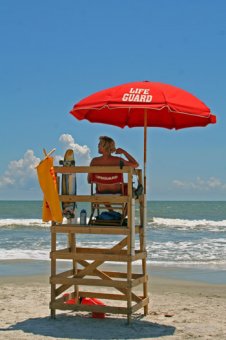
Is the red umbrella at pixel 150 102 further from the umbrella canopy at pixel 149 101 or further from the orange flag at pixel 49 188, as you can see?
the orange flag at pixel 49 188

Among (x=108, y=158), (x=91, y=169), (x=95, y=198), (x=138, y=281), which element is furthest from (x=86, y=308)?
(x=108, y=158)

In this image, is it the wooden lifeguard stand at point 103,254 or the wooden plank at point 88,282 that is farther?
the wooden plank at point 88,282

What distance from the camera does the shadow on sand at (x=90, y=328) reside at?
6258 mm

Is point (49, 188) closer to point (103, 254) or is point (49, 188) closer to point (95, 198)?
point (95, 198)

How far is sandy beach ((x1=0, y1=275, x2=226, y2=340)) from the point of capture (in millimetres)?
6309

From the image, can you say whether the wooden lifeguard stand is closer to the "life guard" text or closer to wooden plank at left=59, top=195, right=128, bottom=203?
wooden plank at left=59, top=195, right=128, bottom=203

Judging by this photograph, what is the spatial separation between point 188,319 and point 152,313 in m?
0.54

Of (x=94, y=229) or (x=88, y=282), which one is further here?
(x=88, y=282)

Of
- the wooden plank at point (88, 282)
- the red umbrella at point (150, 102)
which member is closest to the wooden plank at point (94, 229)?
the wooden plank at point (88, 282)

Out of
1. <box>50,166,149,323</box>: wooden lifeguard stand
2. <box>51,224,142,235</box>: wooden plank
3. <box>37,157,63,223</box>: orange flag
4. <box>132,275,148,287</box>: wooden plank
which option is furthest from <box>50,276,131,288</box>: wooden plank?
<box>37,157,63,223</box>: orange flag

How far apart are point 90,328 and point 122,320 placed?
566 millimetres

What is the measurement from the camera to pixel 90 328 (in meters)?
6.57

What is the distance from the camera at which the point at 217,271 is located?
1281cm

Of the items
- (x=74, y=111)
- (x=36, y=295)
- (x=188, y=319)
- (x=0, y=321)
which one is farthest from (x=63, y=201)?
(x=36, y=295)
